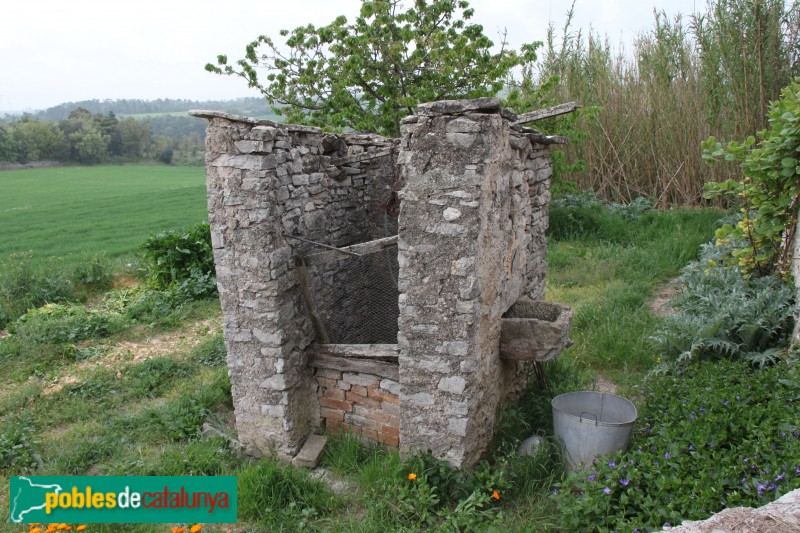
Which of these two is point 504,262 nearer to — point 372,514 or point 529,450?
point 529,450

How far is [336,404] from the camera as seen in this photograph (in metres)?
4.61

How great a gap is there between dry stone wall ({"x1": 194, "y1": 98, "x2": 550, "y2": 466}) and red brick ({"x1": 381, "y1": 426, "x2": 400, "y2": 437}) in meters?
0.01

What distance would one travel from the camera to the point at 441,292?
11.8ft

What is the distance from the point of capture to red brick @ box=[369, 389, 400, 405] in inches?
168

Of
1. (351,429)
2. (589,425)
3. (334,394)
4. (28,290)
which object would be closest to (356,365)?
(334,394)

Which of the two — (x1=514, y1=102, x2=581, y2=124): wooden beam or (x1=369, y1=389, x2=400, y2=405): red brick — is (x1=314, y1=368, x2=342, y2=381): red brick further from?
(x1=514, y1=102, x2=581, y2=124): wooden beam

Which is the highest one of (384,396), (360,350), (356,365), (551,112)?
(551,112)

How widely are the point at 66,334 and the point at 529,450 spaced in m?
6.15

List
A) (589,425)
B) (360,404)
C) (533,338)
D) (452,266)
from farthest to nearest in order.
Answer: (360,404) → (533,338) → (589,425) → (452,266)

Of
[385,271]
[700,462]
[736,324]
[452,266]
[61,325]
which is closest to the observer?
[700,462]

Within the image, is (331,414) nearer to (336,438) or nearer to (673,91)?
(336,438)

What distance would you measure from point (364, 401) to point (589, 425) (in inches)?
67.2

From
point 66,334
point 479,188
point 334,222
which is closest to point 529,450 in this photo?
point 479,188

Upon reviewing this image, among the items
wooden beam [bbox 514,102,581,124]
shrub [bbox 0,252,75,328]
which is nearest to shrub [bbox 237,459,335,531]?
Result: wooden beam [bbox 514,102,581,124]
